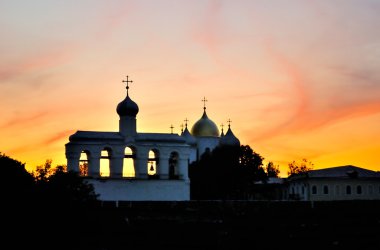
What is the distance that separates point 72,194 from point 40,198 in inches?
197

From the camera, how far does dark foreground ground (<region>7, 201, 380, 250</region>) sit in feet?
122

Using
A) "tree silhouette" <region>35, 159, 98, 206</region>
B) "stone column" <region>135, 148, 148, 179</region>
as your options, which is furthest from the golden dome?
"tree silhouette" <region>35, 159, 98, 206</region>

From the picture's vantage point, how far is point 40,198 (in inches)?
1492

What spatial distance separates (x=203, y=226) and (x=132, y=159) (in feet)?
32.5

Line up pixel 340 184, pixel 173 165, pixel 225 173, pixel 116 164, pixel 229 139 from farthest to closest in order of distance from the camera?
1. pixel 229 139
2. pixel 225 173
3. pixel 340 184
4. pixel 173 165
5. pixel 116 164

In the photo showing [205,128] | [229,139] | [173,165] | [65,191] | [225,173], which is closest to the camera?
[65,191]

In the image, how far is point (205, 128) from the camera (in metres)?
81.8

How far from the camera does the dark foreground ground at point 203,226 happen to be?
37.1 meters

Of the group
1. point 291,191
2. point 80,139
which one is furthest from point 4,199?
point 291,191

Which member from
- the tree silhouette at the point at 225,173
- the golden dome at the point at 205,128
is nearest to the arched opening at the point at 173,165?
the tree silhouette at the point at 225,173

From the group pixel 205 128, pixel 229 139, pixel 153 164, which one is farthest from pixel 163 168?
pixel 205 128

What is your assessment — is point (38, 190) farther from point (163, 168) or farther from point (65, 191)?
point (163, 168)

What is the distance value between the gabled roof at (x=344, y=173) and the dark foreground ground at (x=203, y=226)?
1598 centimetres

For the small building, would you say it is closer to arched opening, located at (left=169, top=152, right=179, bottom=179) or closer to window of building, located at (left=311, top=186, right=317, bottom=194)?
window of building, located at (left=311, top=186, right=317, bottom=194)
